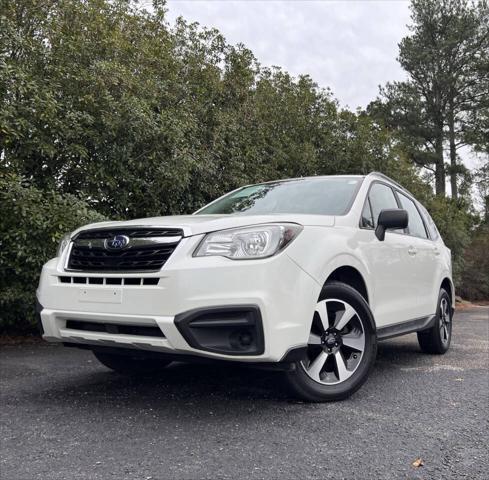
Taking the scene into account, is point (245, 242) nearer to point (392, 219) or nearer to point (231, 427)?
point (231, 427)

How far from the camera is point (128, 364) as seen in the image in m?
4.45

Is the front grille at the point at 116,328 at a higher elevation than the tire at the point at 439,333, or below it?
higher

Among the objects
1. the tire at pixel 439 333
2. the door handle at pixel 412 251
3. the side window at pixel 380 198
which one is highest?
the side window at pixel 380 198

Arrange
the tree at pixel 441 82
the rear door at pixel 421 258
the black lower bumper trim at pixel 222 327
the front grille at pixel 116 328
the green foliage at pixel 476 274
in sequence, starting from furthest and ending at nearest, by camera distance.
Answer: the tree at pixel 441 82 < the green foliage at pixel 476 274 < the rear door at pixel 421 258 < the front grille at pixel 116 328 < the black lower bumper trim at pixel 222 327

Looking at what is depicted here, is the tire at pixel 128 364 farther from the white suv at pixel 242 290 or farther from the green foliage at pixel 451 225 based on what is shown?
the green foliage at pixel 451 225

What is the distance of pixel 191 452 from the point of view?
274 centimetres

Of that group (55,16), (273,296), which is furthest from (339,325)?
(55,16)

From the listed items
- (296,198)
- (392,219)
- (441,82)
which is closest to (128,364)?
(296,198)

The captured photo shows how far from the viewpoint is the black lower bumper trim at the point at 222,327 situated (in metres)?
3.04

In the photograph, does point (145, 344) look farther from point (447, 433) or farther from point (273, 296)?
point (447, 433)

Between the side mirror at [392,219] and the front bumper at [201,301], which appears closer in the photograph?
the front bumper at [201,301]

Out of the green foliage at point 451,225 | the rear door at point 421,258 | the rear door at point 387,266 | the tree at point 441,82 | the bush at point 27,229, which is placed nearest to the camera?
the rear door at point 387,266

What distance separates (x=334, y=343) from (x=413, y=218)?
2.43 m

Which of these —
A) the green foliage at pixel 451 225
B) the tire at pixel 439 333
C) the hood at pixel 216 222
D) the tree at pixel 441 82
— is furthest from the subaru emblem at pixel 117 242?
the tree at pixel 441 82
